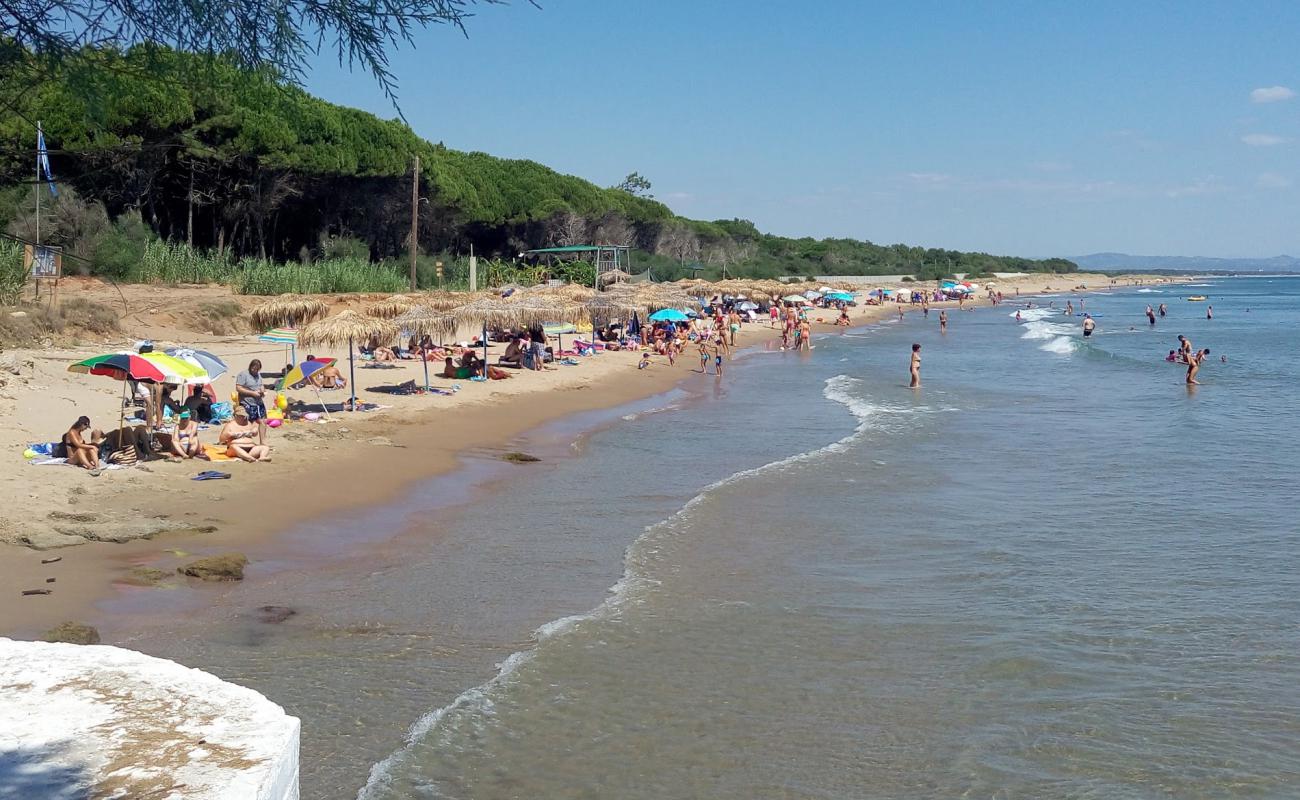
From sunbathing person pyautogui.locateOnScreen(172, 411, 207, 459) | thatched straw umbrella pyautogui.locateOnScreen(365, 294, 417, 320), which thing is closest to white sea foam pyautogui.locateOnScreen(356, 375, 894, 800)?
sunbathing person pyautogui.locateOnScreen(172, 411, 207, 459)

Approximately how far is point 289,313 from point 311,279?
8619 millimetres

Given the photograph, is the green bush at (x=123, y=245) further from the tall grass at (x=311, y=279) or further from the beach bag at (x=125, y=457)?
the beach bag at (x=125, y=457)

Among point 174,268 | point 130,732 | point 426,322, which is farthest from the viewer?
point 174,268

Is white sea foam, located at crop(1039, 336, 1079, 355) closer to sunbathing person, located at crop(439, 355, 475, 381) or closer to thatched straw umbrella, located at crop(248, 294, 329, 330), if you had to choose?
sunbathing person, located at crop(439, 355, 475, 381)

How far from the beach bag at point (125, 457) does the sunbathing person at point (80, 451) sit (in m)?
0.30

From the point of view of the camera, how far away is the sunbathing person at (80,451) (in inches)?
459

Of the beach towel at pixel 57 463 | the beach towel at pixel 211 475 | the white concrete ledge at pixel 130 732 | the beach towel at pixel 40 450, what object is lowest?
the beach towel at pixel 211 475

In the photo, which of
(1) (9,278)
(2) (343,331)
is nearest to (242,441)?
(2) (343,331)

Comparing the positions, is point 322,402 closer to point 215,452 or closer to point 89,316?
point 215,452

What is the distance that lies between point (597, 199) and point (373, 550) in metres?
55.7

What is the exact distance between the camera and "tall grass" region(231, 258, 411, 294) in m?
29.2

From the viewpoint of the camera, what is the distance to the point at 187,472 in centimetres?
1216

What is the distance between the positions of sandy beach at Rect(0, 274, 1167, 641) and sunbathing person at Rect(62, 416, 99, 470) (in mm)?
211

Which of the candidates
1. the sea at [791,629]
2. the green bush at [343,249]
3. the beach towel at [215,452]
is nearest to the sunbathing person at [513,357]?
the sea at [791,629]
